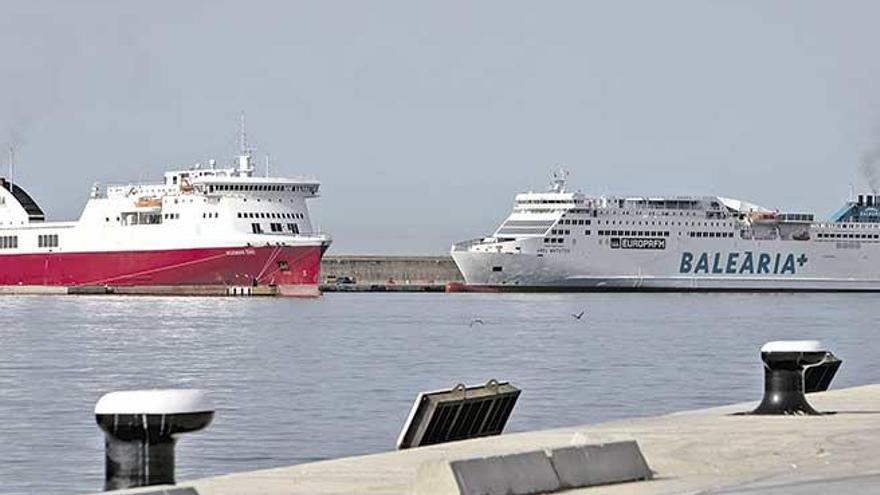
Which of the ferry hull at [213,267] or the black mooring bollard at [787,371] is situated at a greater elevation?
the black mooring bollard at [787,371]

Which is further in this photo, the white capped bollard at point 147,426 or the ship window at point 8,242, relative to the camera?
the ship window at point 8,242

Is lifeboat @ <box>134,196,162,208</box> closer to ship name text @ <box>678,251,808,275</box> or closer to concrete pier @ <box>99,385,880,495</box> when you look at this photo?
ship name text @ <box>678,251,808,275</box>

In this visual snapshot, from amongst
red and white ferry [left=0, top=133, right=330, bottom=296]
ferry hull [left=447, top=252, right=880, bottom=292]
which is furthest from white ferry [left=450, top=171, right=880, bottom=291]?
red and white ferry [left=0, top=133, right=330, bottom=296]

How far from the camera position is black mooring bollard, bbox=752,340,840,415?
1366cm

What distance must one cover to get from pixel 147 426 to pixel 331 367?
2556 centimetres

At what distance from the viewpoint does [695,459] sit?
1130 centimetres

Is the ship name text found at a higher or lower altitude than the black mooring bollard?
lower

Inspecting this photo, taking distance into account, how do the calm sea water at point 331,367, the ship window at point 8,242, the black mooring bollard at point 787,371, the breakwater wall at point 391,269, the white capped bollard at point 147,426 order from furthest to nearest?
the breakwater wall at point 391,269 → the ship window at point 8,242 → the calm sea water at point 331,367 → the black mooring bollard at point 787,371 → the white capped bollard at point 147,426

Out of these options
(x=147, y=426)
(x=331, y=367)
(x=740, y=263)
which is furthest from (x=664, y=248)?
(x=147, y=426)

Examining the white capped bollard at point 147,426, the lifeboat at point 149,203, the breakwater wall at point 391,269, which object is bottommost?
the breakwater wall at point 391,269

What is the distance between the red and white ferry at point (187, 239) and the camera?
8406 cm

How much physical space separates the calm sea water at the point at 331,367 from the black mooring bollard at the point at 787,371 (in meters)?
4.51

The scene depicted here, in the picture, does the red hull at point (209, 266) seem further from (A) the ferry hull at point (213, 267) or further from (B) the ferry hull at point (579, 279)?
(B) the ferry hull at point (579, 279)

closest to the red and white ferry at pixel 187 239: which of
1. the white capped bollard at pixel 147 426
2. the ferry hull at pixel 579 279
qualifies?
the ferry hull at pixel 579 279
